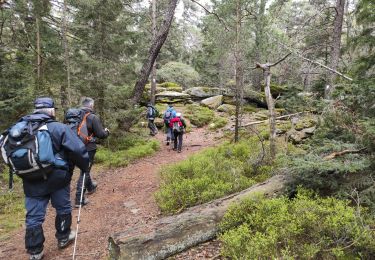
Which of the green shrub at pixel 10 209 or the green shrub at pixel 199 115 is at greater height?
the green shrub at pixel 199 115

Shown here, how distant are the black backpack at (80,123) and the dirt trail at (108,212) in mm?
1554

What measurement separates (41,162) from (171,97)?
1903 cm

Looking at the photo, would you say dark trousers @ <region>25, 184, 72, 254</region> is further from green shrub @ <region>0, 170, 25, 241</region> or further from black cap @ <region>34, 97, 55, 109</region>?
green shrub @ <region>0, 170, 25, 241</region>

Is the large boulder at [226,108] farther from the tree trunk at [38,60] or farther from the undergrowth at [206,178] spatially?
the tree trunk at [38,60]

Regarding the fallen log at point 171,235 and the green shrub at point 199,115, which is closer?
the fallen log at point 171,235

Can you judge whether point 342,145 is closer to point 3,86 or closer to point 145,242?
point 145,242

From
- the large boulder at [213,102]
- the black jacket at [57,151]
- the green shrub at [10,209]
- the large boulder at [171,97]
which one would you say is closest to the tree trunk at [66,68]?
the green shrub at [10,209]

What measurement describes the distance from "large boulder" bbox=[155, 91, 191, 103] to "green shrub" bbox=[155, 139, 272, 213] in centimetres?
1415

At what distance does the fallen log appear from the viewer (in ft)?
12.6

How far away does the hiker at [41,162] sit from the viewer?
3902 mm

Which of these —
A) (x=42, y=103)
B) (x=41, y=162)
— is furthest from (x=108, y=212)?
(x=42, y=103)

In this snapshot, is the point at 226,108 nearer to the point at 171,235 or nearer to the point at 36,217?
the point at 171,235

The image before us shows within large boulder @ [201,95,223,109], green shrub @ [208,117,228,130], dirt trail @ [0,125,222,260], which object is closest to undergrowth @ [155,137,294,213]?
dirt trail @ [0,125,222,260]

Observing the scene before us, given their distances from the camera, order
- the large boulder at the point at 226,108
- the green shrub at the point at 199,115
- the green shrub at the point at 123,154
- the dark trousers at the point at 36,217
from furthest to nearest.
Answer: the large boulder at the point at 226,108
the green shrub at the point at 199,115
the green shrub at the point at 123,154
the dark trousers at the point at 36,217
